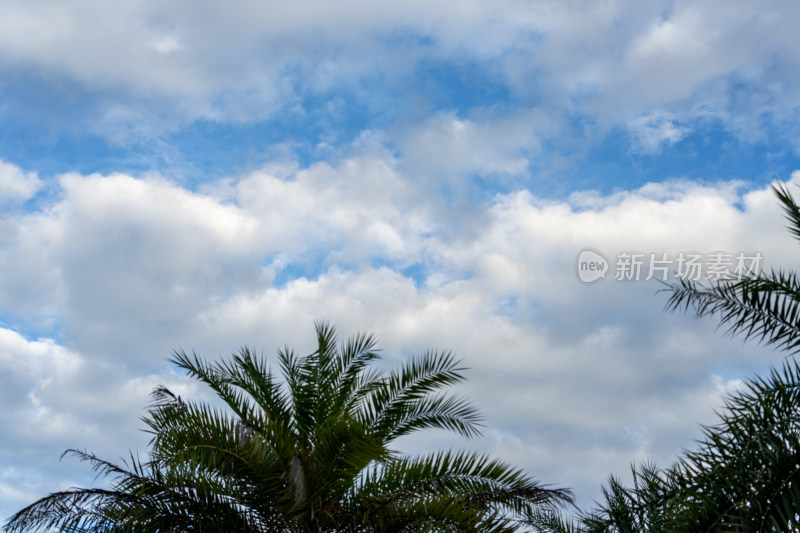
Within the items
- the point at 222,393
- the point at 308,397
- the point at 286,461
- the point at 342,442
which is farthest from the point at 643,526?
the point at 222,393

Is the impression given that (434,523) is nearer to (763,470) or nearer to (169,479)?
(169,479)

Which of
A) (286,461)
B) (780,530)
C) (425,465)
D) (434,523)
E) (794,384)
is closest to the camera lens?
(780,530)

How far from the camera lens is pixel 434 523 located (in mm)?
9820

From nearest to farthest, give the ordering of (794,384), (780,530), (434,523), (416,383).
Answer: (780,530) → (794,384) → (434,523) → (416,383)

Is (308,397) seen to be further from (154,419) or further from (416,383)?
(154,419)

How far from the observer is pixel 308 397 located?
13797mm

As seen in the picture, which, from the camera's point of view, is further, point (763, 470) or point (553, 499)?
point (553, 499)

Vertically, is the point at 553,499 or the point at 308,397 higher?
the point at 308,397

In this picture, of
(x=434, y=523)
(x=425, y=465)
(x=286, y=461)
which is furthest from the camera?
(x=425, y=465)

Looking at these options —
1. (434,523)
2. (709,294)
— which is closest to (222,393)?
(434,523)

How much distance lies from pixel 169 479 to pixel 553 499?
5.47 metres

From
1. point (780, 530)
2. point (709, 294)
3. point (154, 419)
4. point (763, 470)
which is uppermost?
point (709, 294)

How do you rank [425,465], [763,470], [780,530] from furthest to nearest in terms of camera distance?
1. [425,465]
2. [763,470]
3. [780,530]

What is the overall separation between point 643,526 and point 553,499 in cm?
175
